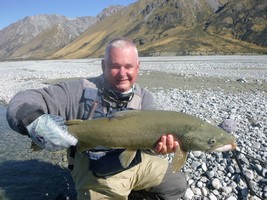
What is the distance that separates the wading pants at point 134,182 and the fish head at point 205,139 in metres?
1.18

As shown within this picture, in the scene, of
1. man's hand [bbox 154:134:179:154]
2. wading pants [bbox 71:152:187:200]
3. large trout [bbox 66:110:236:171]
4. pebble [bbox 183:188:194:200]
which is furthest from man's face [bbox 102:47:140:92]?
pebble [bbox 183:188:194:200]

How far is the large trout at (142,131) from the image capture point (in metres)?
3.93

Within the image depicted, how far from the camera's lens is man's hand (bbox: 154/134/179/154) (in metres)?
3.93

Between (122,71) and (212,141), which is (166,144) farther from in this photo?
(122,71)

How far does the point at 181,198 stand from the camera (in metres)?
5.71

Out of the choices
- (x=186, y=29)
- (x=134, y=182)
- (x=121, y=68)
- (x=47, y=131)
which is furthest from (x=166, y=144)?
Answer: (x=186, y=29)

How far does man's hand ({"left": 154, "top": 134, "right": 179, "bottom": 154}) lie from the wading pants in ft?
3.45

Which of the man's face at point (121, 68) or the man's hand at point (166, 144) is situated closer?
the man's hand at point (166, 144)

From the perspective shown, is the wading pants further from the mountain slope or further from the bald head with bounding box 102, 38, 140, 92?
the mountain slope

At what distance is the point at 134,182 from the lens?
16.7 ft

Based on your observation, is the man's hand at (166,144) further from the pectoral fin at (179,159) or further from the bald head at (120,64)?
the bald head at (120,64)

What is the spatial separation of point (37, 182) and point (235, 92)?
11.1m

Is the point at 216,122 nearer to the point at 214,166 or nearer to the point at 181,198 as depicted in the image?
the point at 214,166

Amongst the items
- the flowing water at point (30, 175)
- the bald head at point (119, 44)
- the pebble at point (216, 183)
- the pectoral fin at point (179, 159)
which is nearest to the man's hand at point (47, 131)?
the bald head at point (119, 44)
